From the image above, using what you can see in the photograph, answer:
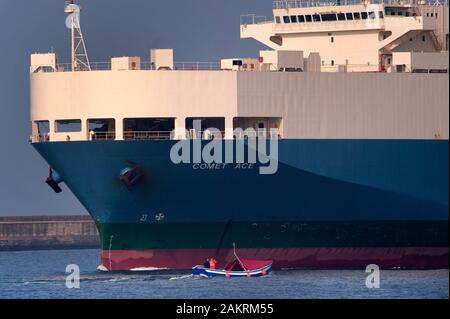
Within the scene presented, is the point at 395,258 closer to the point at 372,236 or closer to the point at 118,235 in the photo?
the point at 372,236

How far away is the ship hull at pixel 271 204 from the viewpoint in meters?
58.7

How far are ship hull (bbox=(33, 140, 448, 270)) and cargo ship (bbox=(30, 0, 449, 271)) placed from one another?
47 millimetres

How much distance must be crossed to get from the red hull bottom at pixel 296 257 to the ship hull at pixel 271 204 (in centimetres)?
4

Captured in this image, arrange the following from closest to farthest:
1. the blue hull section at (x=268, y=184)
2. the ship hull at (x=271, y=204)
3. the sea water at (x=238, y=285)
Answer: the sea water at (x=238, y=285) < the blue hull section at (x=268, y=184) < the ship hull at (x=271, y=204)

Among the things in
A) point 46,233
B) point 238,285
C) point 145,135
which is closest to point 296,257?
point 238,285

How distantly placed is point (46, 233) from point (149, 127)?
50.5 meters

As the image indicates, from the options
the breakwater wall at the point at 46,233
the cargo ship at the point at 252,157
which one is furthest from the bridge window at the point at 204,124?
the breakwater wall at the point at 46,233

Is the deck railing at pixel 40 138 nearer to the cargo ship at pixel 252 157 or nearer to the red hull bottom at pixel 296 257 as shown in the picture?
the cargo ship at pixel 252 157

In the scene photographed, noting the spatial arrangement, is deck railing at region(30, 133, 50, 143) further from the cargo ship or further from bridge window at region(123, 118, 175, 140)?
bridge window at region(123, 118, 175, 140)

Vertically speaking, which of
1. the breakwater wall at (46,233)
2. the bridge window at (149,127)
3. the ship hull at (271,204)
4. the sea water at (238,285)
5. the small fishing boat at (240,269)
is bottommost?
the breakwater wall at (46,233)

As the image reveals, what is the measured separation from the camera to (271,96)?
60.1m

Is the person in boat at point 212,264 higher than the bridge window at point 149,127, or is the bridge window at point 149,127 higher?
the bridge window at point 149,127

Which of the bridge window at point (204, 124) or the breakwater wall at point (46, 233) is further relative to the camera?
the breakwater wall at point (46, 233)

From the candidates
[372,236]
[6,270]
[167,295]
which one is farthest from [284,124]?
[6,270]
